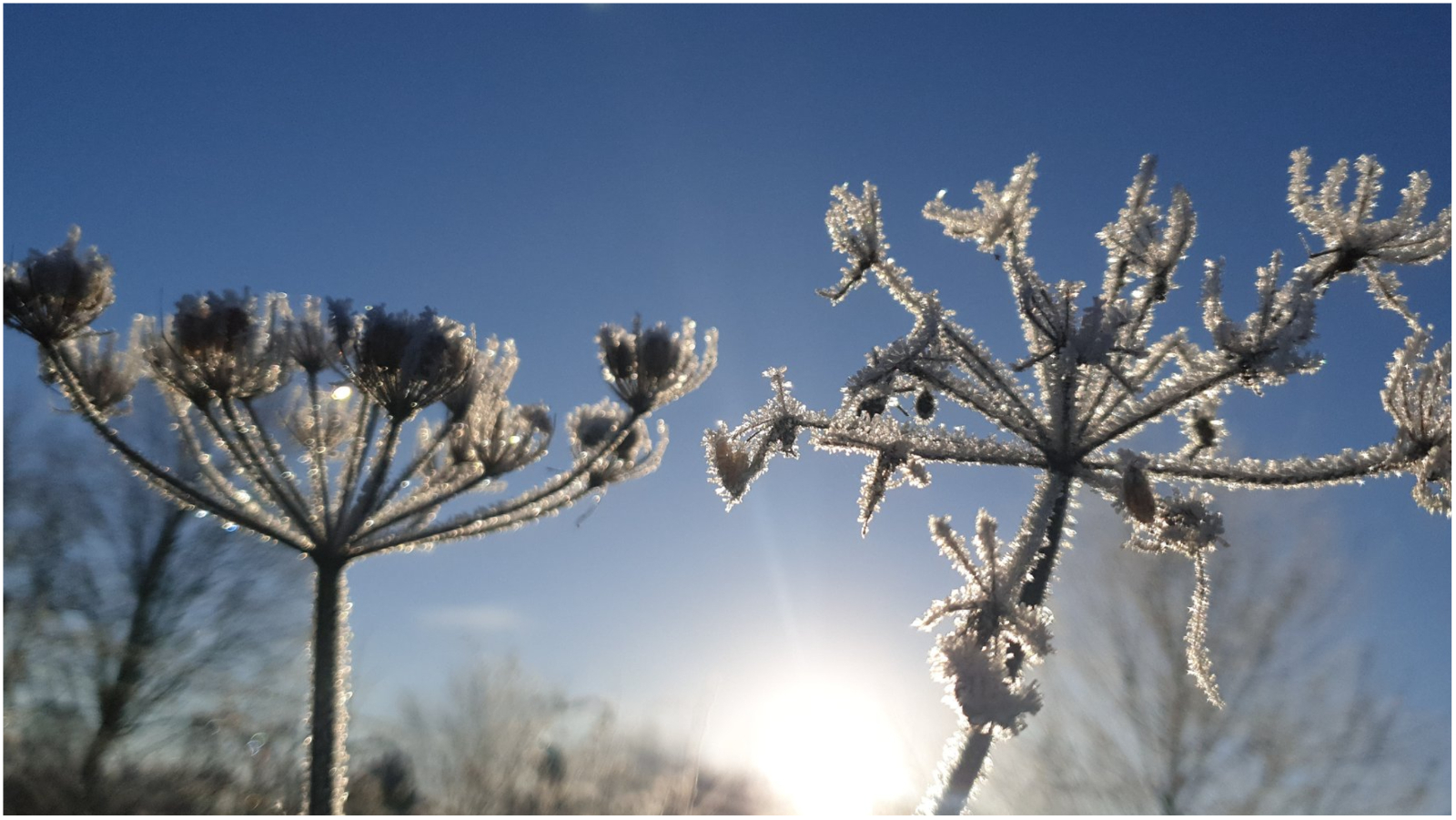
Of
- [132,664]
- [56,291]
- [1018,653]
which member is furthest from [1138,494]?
[132,664]

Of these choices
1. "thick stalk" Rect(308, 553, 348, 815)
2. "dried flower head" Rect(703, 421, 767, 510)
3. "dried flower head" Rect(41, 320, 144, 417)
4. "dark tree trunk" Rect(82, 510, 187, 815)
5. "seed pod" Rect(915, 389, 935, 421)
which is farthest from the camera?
"dark tree trunk" Rect(82, 510, 187, 815)

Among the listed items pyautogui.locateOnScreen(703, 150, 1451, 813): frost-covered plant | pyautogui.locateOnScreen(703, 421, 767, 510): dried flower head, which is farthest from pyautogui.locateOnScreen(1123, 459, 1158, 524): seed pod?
pyautogui.locateOnScreen(703, 421, 767, 510): dried flower head

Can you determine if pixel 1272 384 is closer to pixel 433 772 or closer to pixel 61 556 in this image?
pixel 433 772

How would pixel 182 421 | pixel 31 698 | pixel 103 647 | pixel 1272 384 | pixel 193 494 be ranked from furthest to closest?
1. pixel 103 647
2. pixel 31 698
3. pixel 182 421
4. pixel 193 494
5. pixel 1272 384

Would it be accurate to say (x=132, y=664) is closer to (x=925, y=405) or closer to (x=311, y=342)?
(x=311, y=342)

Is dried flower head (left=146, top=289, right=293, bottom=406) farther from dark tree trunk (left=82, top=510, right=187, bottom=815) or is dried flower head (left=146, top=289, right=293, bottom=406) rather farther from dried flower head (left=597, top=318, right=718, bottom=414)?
dark tree trunk (left=82, top=510, right=187, bottom=815)

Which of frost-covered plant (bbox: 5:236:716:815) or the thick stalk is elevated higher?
frost-covered plant (bbox: 5:236:716:815)

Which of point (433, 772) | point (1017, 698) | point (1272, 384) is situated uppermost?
point (1272, 384)

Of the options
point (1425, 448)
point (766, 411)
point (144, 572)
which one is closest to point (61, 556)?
point (144, 572)
